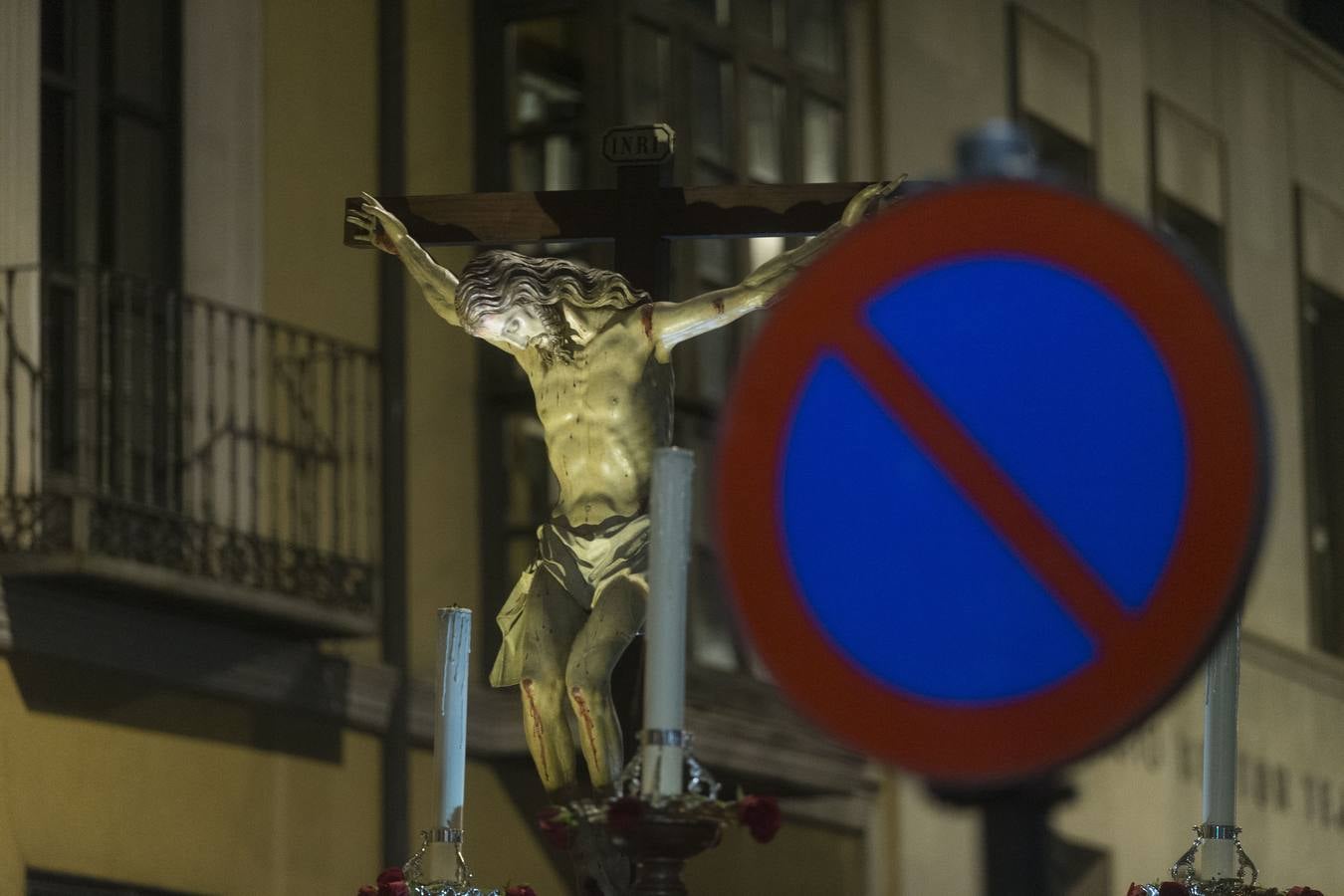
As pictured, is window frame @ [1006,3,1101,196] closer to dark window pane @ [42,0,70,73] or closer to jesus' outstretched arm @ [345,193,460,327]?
dark window pane @ [42,0,70,73]

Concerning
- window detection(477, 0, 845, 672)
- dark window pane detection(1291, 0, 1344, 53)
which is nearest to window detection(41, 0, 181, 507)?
window detection(477, 0, 845, 672)

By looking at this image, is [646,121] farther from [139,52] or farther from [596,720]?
[596,720]

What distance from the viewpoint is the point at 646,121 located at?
1335 centimetres

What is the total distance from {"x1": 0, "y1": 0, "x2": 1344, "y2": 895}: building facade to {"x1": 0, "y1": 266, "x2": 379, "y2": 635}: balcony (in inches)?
0.8

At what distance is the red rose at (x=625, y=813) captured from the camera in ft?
9.96

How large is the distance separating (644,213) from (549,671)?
85cm

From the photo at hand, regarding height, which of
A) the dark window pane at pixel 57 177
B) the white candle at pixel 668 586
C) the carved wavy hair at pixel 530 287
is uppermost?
the dark window pane at pixel 57 177

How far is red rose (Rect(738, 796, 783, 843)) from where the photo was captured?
128 inches

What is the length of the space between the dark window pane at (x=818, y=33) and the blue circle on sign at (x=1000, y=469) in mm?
13913

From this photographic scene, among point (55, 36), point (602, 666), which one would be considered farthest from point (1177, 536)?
point (55, 36)

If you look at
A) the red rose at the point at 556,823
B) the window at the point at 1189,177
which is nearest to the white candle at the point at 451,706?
the red rose at the point at 556,823

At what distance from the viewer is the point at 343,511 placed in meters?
12.9

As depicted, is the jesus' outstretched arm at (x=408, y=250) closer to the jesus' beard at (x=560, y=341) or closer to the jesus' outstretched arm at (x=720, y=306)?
the jesus' beard at (x=560, y=341)

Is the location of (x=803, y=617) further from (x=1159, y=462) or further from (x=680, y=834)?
(x=680, y=834)
